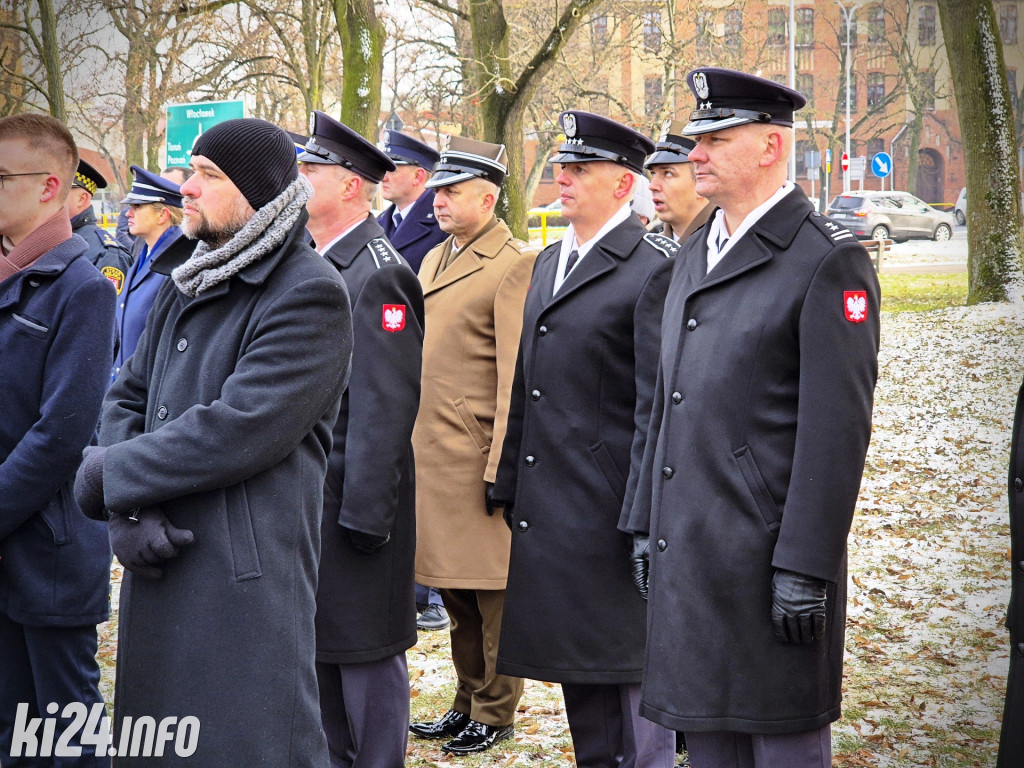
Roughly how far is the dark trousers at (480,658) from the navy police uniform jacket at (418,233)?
2411mm

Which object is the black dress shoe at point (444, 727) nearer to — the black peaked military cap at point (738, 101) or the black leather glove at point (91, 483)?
the black leather glove at point (91, 483)

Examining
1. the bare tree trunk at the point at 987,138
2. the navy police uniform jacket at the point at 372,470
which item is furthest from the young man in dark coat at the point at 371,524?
the bare tree trunk at the point at 987,138

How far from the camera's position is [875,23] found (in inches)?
1777

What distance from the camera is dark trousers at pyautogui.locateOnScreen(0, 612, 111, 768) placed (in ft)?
12.5

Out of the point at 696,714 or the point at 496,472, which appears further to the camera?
the point at 496,472

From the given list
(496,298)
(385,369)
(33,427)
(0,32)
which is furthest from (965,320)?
(0,32)

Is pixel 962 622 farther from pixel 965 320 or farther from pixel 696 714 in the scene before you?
pixel 965 320

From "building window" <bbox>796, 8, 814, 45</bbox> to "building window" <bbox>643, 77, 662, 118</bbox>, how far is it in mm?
6117

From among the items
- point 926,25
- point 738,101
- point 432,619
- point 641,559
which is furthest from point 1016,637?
point 926,25

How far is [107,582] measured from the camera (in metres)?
3.93

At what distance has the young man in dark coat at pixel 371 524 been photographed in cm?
403

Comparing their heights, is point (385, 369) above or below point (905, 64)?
below

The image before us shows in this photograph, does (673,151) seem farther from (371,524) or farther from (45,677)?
(45,677)

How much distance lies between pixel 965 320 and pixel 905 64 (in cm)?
2584
